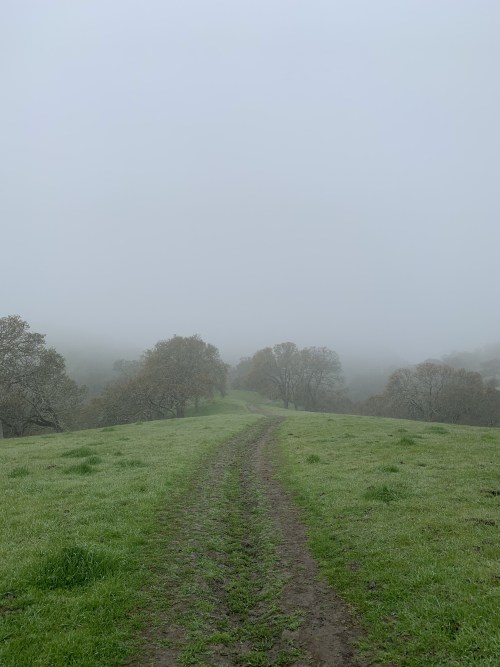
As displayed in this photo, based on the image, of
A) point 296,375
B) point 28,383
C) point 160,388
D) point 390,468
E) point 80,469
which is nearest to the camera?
point 390,468

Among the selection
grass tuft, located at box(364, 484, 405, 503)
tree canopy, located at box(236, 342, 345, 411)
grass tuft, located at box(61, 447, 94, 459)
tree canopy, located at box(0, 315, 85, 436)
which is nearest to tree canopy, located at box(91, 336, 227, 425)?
tree canopy, located at box(0, 315, 85, 436)

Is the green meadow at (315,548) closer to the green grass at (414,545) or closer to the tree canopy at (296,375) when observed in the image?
the green grass at (414,545)

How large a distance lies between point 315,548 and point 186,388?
64230mm

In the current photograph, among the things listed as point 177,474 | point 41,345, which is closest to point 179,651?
point 177,474

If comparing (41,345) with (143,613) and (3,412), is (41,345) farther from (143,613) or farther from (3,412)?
(143,613)

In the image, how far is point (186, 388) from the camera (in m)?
74.6

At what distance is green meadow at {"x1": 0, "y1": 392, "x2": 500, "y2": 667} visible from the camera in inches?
290

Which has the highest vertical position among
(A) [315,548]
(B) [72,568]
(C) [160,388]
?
(C) [160,388]

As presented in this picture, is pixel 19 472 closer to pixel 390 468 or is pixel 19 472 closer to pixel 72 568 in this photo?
pixel 72 568

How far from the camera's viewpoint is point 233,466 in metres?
23.7

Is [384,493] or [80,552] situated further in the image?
[384,493]

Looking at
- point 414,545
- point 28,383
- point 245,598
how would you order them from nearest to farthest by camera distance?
point 245,598 < point 414,545 < point 28,383

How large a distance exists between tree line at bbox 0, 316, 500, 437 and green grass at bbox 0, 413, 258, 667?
34.9 meters

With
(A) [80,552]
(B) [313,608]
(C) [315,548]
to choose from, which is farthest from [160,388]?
(B) [313,608]
